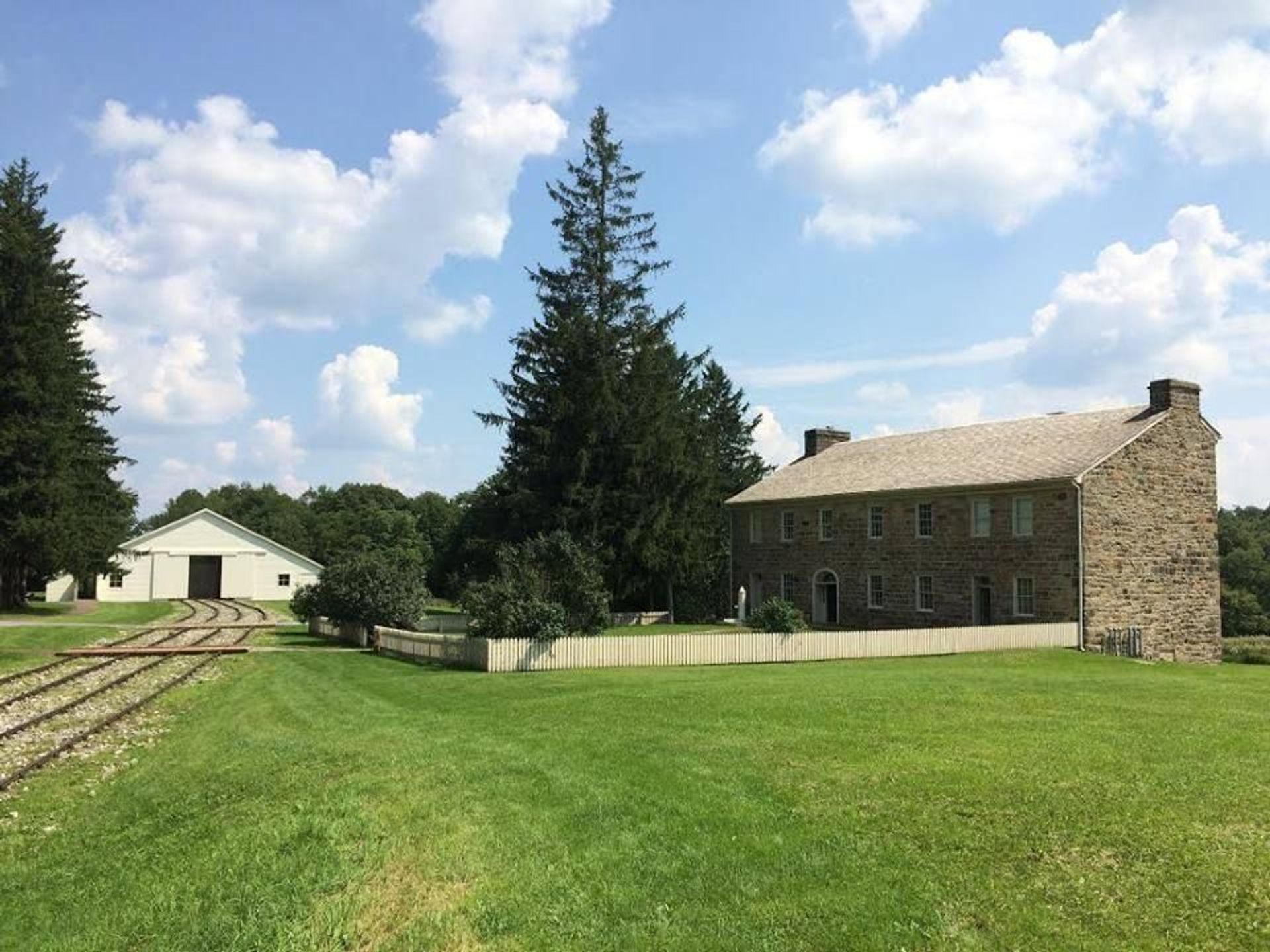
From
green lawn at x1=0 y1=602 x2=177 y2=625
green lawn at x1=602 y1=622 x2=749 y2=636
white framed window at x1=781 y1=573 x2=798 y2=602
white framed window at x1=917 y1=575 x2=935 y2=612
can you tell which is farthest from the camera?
white framed window at x1=781 y1=573 x2=798 y2=602

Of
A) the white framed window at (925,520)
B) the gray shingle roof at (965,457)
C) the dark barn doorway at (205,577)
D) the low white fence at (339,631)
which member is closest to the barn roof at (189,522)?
the dark barn doorway at (205,577)

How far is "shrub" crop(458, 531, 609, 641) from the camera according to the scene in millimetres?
24203

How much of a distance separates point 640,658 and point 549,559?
3509 mm

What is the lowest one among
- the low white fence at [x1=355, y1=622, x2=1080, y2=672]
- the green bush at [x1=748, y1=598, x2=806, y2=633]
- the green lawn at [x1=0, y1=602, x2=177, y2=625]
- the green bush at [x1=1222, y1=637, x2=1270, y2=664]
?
the green bush at [x1=1222, y1=637, x2=1270, y2=664]

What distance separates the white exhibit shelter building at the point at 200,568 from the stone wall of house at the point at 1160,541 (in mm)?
46789

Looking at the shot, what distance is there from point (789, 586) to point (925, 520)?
8.23 meters

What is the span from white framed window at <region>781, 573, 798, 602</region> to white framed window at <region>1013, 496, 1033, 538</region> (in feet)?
37.4

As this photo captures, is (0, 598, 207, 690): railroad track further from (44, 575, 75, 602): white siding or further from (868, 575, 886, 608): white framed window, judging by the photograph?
(868, 575, 886, 608): white framed window

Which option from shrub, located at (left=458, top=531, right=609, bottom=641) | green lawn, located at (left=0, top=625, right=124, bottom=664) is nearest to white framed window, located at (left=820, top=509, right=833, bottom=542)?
shrub, located at (left=458, top=531, right=609, bottom=641)

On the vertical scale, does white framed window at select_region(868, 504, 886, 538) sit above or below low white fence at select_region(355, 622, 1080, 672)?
above

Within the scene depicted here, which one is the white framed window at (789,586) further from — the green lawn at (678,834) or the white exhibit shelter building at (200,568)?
the white exhibit shelter building at (200,568)

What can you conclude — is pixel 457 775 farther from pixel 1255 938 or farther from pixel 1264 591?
pixel 1264 591

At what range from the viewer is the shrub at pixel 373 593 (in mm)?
32812

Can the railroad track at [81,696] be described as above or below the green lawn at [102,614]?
below
